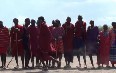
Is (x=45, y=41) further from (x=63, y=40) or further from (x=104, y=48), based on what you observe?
(x=104, y=48)

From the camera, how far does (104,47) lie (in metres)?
20.7

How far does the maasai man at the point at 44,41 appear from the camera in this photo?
1806 centimetres

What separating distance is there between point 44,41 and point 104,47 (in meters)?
3.76

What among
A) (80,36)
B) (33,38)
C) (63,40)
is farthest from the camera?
(63,40)

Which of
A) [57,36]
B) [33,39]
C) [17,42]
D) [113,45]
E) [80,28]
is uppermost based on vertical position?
[80,28]

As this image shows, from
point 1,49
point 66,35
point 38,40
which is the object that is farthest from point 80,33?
point 1,49

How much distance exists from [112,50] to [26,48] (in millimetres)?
4173

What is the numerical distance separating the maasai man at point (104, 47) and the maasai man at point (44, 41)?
132 inches

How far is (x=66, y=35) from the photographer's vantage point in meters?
20.4

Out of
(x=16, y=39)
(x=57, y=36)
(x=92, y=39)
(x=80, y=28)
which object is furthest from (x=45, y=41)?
(x=92, y=39)

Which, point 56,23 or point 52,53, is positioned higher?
point 56,23

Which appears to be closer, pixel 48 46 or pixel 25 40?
pixel 48 46

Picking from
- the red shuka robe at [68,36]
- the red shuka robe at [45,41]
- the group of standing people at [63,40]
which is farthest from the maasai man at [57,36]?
the red shuka robe at [45,41]

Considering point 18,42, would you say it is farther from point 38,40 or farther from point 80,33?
point 80,33
